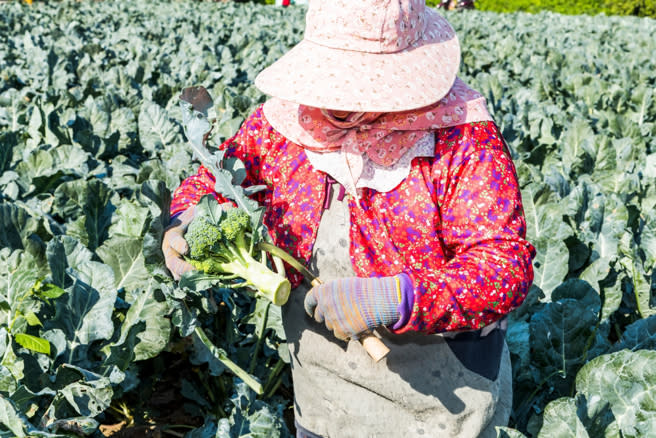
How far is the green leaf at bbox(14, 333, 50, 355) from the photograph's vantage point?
1847 mm

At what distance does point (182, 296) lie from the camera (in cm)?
169

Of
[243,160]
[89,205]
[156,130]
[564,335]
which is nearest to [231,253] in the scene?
[243,160]

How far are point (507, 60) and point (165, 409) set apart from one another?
7315mm

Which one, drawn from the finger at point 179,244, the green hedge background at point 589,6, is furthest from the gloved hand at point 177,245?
the green hedge background at point 589,6

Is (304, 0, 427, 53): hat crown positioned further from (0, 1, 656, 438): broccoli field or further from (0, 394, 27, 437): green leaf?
(0, 394, 27, 437): green leaf

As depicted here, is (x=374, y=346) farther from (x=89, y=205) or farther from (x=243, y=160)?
(x=89, y=205)

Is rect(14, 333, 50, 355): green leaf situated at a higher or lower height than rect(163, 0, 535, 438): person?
lower

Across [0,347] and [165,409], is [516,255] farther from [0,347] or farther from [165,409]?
[165,409]

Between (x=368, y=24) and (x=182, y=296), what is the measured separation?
83 centimetres

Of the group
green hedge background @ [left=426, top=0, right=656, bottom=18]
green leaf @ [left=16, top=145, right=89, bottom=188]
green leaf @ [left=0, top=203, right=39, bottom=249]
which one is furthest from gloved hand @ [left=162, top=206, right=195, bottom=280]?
green hedge background @ [left=426, top=0, right=656, bottom=18]

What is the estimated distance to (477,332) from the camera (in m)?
1.82

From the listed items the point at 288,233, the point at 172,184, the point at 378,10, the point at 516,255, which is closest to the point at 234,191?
the point at 288,233

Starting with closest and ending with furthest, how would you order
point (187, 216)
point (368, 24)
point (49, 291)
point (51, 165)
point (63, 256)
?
point (368, 24), point (187, 216), point (49, 291), point (63, 256), point (51, 165)

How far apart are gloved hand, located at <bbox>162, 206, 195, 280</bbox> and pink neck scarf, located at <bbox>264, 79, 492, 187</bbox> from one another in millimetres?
396
